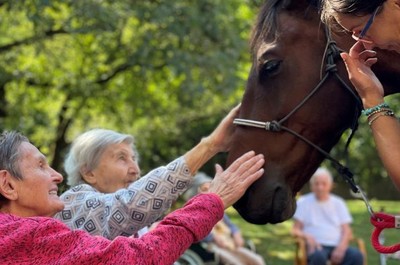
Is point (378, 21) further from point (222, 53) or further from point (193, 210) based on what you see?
point (222, 53)

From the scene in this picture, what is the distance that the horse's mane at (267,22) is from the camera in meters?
3.23

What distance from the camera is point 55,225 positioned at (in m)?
2.21

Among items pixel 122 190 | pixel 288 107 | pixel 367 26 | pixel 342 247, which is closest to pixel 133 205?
pixel 122 190

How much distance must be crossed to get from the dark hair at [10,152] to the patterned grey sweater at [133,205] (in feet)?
1.88

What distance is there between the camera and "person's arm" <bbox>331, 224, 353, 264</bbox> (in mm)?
7160

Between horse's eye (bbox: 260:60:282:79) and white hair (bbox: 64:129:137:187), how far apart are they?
0.79m

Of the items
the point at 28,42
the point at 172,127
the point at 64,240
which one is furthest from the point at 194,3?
the point at 64,240

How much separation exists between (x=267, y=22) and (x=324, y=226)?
4.55 metres

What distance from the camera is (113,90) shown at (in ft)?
42.9

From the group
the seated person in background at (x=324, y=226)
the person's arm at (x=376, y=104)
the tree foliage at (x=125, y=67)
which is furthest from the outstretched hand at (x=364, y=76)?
the seated person in background at (x=324, y=226)

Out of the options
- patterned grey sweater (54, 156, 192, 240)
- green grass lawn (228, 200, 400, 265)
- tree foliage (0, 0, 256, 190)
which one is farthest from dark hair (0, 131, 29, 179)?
green grass lawn (228, 200, 400, 265)

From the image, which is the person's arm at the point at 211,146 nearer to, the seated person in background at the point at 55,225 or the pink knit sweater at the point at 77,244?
the seated person in background at the point at 55,225

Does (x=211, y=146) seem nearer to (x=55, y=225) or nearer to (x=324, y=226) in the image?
(x=55, y=225)

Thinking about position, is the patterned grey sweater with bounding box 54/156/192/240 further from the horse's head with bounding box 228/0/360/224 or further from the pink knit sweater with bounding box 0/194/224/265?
the pink knit sweater with bounding box 0/194/224/265
